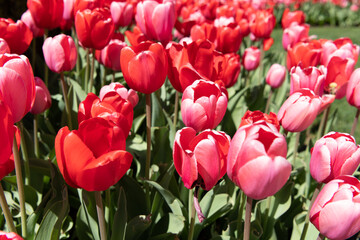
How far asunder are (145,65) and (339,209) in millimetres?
643

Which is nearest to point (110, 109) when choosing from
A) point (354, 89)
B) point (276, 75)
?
point (354, 89)

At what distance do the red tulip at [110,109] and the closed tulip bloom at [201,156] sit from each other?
0.45 feet

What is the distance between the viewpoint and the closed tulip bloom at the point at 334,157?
98 centimetres

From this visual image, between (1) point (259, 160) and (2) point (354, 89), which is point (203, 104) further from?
(2) point (354, 89)

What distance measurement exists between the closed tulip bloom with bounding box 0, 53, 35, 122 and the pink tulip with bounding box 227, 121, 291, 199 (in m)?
0.50

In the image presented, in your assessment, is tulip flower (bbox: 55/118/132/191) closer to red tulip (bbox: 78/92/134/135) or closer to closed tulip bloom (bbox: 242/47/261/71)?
red tulip (bbox: 78/92/134/135)

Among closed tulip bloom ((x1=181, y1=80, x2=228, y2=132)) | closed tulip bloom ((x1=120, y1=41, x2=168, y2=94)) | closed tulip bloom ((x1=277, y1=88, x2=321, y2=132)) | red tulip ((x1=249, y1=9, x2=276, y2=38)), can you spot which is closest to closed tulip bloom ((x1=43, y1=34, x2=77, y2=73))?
closed tulip bloom ((x1=120, y1=41, x2=168, y2=94))

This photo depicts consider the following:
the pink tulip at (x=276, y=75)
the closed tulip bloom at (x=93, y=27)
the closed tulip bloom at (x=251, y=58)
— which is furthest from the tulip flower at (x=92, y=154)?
the closed tulip bloom at (x=251, y=58)

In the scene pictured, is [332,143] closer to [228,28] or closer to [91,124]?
[91,124]

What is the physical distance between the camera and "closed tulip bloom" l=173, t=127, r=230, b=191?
0.84m

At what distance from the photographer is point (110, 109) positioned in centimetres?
92

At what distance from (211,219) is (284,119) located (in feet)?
1.62

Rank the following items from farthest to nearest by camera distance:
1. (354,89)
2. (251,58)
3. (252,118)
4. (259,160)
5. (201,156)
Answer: (251,58) → (354,89) → (252,118) → (201,156) → (259,160)

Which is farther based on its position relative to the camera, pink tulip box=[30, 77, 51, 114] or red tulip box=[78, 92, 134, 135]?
pink tulip box=[30, 77, 51, 114]
